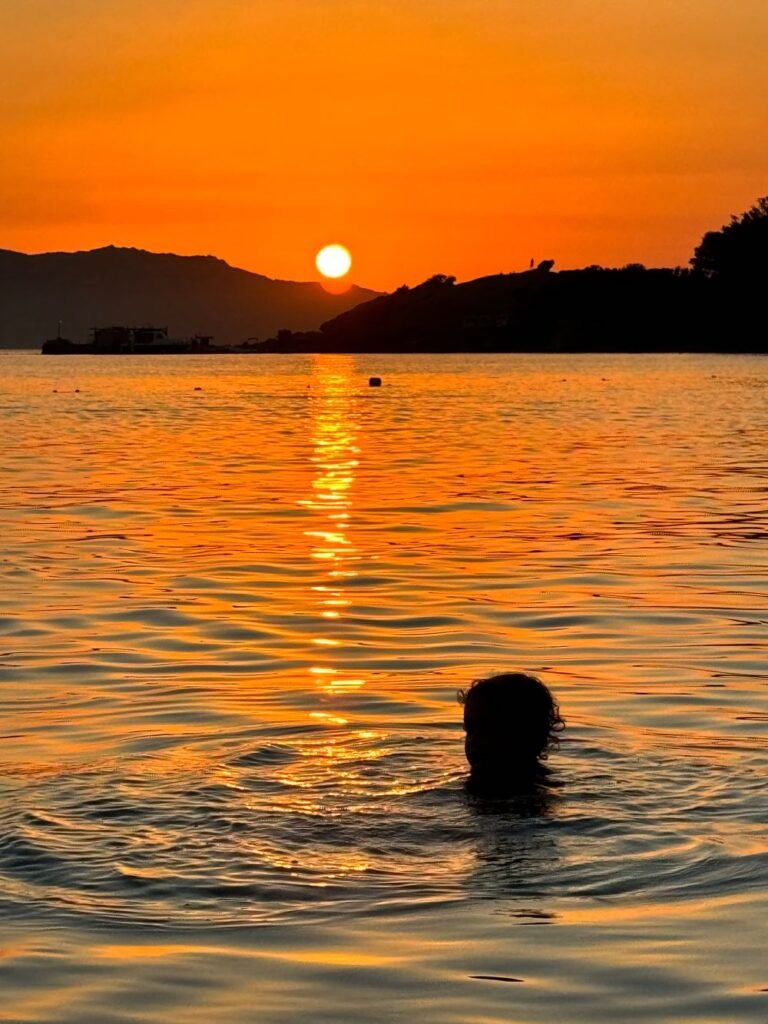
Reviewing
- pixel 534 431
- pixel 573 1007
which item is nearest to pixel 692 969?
pixel 573 1007

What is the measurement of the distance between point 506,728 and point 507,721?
0.15 ft

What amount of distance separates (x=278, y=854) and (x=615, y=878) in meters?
1.71

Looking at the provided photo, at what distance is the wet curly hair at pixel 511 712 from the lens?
10.4 meters

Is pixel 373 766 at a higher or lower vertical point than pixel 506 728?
lower

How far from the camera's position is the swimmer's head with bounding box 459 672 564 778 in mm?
10430

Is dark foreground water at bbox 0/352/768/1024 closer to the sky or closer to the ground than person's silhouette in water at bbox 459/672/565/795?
closer to the ground

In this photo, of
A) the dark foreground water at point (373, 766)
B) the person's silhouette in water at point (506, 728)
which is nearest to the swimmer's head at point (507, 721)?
the person's silhouette in water at point (506, 728)

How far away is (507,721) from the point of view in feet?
34.6

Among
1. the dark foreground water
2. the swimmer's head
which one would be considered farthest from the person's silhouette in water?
the dark foreground water

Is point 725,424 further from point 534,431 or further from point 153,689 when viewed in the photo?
point 153,689

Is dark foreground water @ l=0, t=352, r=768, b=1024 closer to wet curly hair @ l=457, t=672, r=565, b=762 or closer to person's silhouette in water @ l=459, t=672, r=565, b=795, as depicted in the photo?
person's silhouette in water @ l=459, t=672, r=565, b=795

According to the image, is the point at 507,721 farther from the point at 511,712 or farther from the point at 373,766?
the point at 373,766

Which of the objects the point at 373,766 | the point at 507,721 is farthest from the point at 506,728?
the point at 373,766

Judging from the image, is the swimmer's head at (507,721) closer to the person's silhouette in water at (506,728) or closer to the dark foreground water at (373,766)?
the person's silhouette in water at (506,728)
